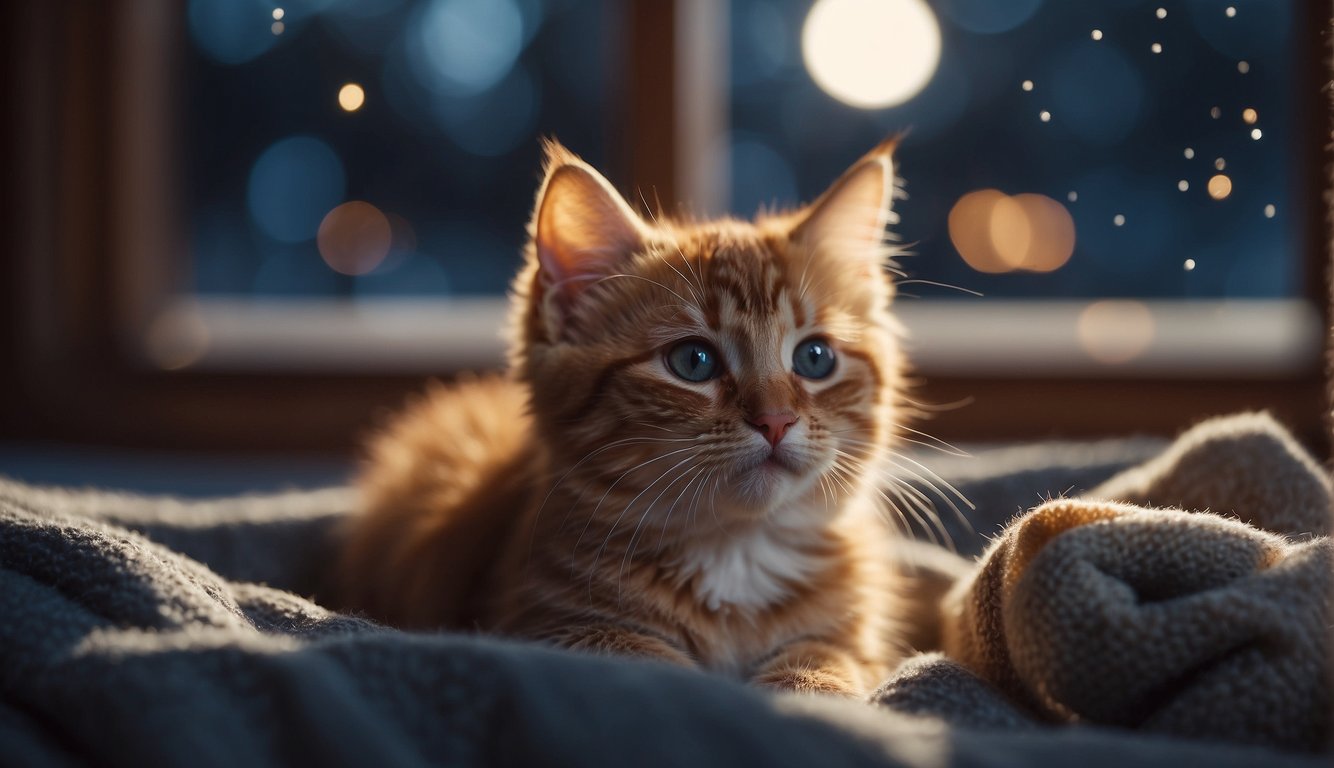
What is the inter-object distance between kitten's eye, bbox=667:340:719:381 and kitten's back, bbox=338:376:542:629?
215 mm

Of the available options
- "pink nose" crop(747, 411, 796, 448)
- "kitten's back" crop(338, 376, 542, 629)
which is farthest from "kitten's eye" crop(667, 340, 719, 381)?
"kitten's back" crop(338, 376, 542, 629)

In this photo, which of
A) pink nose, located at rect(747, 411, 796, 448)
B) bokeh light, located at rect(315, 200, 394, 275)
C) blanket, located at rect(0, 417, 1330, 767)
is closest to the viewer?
blanket, located at rect(0, 417, 1330, 767)

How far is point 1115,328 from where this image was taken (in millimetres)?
2258

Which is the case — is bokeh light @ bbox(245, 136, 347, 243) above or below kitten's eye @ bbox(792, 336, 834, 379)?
above

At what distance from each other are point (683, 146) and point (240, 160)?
3.63ft

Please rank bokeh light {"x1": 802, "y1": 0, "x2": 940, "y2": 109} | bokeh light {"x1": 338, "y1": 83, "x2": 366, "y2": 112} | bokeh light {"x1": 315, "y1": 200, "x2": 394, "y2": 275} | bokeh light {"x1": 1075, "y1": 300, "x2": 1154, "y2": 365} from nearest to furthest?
bokeh light {"x1": 338, "y1": 83, "x2": 366, "y2": 112} → bokeh light {"x1": 802, "y1": 0, "x2": 940, "y2": 109} → bokeh light {"x1": 1075, "y1": 300, "x2": 1154, "y2": 365} → bokeh light {"x1": 315, "y1": 200, "x2": 394, "y2": 275}

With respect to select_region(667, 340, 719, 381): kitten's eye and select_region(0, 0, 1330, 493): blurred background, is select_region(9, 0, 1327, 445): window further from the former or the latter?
select_region(667, 340, 719, 381): kitten's eye

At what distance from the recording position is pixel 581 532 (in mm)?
1074

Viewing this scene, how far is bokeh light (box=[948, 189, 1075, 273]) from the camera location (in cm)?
205

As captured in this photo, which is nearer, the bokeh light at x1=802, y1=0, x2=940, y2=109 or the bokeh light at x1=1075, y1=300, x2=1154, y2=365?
the bokeh light at x1=802, y1=0, x2=940, y2=109

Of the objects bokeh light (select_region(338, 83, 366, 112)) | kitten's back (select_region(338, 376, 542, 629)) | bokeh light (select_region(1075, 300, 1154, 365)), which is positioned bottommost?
kitten's back (select_region(338, 376, 542, 629))

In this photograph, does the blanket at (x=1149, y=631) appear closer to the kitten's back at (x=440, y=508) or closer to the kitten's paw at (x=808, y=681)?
the kitten's paw at (x=808, y=681)

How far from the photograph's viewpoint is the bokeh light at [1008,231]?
205 centimetres

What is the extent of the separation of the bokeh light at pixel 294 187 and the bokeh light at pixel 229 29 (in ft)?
0.70
